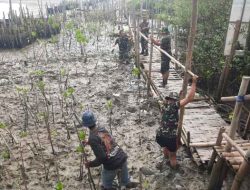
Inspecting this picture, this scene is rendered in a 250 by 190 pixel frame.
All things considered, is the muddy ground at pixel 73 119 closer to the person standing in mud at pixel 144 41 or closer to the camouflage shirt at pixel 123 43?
the camouflage shirt at pixel 123 43

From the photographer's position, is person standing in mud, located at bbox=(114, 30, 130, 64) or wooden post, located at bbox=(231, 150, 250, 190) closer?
wooden post, located at bbox=(231, 150, 250, 190)

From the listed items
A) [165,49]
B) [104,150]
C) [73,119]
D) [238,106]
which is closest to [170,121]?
[238,106]

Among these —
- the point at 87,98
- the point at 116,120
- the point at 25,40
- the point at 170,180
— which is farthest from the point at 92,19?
the point at 170,180

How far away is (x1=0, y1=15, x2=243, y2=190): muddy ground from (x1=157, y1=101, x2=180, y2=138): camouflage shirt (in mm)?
802

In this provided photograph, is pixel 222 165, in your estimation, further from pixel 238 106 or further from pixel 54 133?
pixel 54 133

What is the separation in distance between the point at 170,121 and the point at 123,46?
22.7 feet

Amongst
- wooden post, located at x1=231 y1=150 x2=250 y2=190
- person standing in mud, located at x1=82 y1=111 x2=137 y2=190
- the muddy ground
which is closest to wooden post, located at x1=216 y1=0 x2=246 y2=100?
the muddy ground

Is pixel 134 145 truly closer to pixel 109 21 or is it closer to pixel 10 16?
pixel 10 16

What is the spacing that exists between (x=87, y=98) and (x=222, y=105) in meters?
3.82

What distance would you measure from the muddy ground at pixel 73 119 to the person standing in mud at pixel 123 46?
33 centimetres

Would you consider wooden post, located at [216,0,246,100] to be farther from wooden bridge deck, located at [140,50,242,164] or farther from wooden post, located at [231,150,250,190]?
wooden post, located at [231,150,250,190]

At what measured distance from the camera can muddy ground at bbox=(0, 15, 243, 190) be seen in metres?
5.15

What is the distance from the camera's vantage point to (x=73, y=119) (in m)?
7.29

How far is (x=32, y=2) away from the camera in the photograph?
29.1 meters
